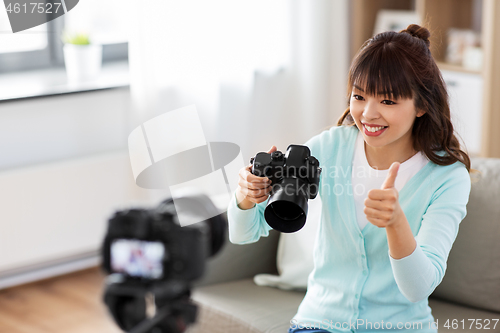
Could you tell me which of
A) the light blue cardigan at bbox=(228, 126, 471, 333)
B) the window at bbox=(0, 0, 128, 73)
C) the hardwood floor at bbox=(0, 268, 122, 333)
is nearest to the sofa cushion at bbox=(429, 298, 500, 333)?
the light blue cardigan at bbox=(228, 126, 471, 333)

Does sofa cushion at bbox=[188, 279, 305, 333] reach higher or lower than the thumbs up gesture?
lower

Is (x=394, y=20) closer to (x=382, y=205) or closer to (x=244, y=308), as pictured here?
(x=244, y=308)

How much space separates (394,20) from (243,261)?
1880 millimetres

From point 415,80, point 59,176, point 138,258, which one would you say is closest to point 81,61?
point 59,176

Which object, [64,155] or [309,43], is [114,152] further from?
[309,43]

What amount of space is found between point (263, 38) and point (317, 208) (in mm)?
1468

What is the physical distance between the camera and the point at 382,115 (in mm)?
1130

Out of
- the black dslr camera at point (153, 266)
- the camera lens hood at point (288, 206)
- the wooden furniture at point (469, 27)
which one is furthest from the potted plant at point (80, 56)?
the black dslr camera at point (153, 266)

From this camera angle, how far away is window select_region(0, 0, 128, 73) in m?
2.69

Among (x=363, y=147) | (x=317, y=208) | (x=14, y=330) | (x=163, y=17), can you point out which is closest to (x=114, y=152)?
(x=163, y=17)

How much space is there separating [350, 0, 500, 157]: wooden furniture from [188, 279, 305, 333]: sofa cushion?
1283mm

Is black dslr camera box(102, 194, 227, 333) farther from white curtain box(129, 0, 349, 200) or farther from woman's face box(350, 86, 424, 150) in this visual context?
white curtain box(129, 0, 349, 200)

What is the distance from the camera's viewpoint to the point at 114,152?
8.84 ft

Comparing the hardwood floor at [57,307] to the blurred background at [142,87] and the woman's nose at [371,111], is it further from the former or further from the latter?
the woman's nose at [371,111]
